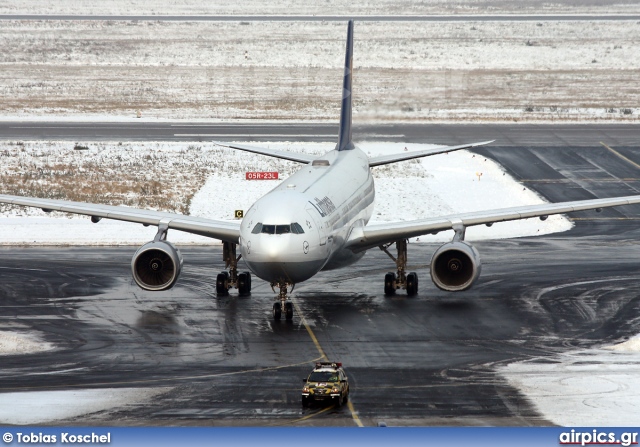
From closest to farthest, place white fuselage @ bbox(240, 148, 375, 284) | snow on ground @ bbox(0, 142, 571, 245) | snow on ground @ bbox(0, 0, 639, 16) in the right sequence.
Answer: white fuselage @ bbox(240, 148, 375, 284), snow on ground @ bbox(0, 142, 571, 245), snow on ground @ bbox(0, 0, 639, 16)

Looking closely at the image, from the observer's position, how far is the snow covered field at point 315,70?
93.6 meters

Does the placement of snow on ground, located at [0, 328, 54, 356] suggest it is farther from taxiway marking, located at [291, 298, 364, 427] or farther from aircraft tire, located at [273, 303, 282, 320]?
taxiway marking, located at [291, 298, 364, 427]

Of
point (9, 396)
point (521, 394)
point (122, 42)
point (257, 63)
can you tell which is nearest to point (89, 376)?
point (9, 396)

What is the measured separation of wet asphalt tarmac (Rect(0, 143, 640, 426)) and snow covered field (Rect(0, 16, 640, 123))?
33.7 m

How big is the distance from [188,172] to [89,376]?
123ft

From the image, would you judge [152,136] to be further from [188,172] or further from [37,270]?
[37,270]

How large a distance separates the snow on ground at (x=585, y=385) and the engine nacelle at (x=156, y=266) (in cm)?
1314

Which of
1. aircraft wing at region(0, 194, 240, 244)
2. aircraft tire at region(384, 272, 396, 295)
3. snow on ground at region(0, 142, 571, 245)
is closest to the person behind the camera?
aircraft wing at region(0, 194, 240, 244)

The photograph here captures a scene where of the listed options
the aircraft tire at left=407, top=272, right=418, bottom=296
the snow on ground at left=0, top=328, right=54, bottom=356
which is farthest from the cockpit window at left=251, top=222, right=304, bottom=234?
the snow on ground at left=0, top=328, right=54, bottom=356

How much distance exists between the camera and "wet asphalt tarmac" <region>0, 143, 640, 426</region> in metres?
27.7

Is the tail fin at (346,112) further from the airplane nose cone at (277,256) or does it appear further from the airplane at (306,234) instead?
the airplane nose cone at (277,256)

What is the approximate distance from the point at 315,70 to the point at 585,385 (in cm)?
8856

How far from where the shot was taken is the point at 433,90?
3984 inches

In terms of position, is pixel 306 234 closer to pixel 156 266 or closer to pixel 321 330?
pixel 321 330
